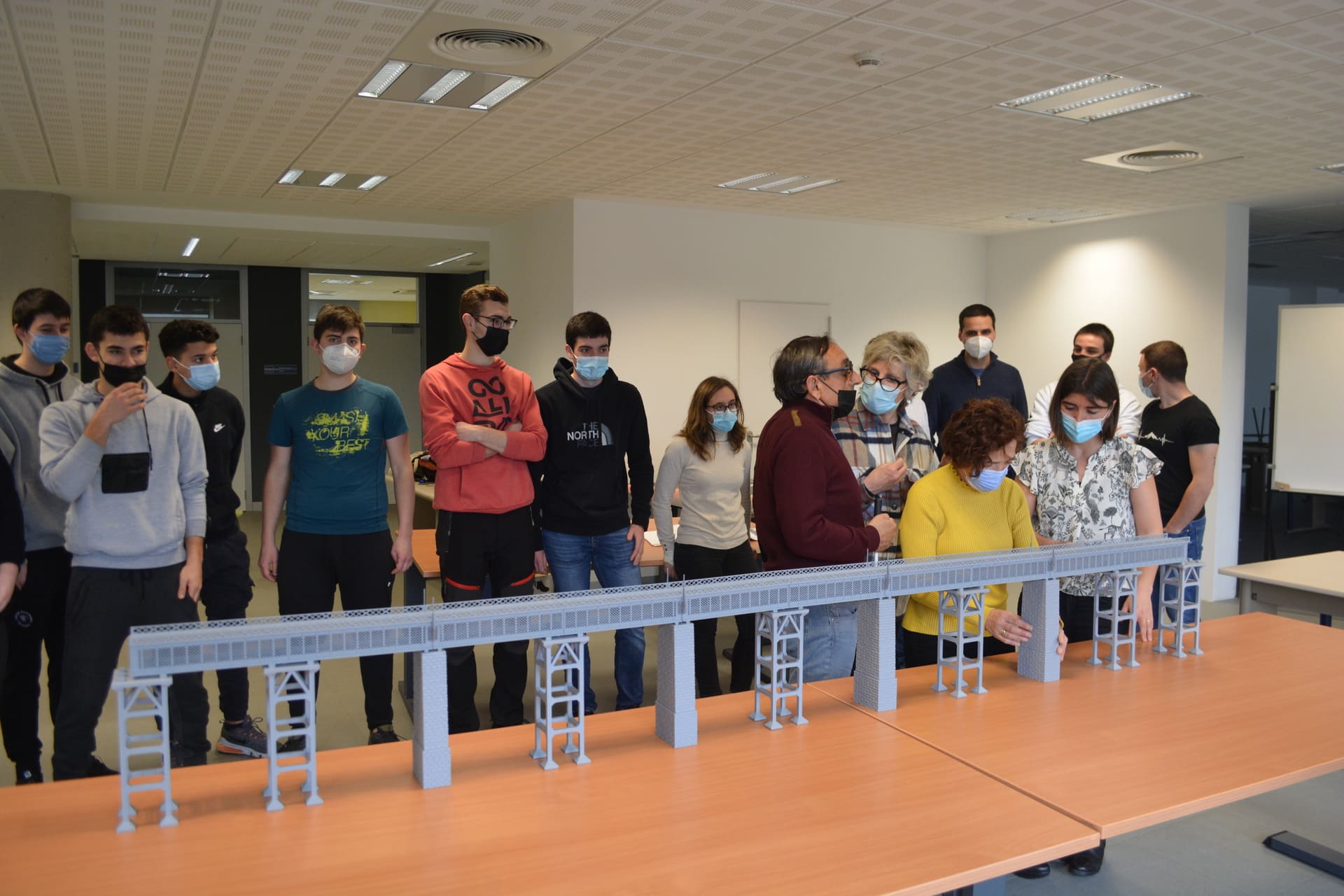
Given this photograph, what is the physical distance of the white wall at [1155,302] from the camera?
21.6 feet

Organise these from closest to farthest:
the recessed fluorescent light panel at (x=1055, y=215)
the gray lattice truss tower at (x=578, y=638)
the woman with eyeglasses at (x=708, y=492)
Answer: the gray lattice truss tower at (x=578, y=638) → the woman with eyeglasses at (x=708, y=492) → the recessed fluorescent light panel at (x=1055, y=215)

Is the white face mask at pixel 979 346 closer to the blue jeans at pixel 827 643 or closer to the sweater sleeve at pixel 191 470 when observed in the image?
the blue jeans at pixel 827 643

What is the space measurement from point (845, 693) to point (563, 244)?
197 inches

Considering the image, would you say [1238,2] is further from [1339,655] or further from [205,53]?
[205,53]

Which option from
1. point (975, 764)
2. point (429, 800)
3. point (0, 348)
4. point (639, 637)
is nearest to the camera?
point (429, 800)

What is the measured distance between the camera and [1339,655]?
2.68 metres

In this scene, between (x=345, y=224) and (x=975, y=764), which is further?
(x=345, y=224)

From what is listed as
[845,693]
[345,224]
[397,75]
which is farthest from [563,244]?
[845,693]

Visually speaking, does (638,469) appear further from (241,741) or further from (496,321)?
(241,741)

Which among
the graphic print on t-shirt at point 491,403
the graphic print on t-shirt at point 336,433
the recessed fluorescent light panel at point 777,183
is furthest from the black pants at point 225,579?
the recessed fluorescent light panel at point 777,183

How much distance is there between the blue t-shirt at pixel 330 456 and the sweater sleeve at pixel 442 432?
12 centimetres

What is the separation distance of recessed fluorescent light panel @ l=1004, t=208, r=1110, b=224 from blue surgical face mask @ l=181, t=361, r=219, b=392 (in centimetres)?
550

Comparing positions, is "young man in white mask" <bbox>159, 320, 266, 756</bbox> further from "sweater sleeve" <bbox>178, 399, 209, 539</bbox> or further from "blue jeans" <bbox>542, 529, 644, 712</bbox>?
"blue jeans" <bbox>542, 529, 644, 712</bbox>

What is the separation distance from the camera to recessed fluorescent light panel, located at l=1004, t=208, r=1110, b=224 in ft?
22.4
